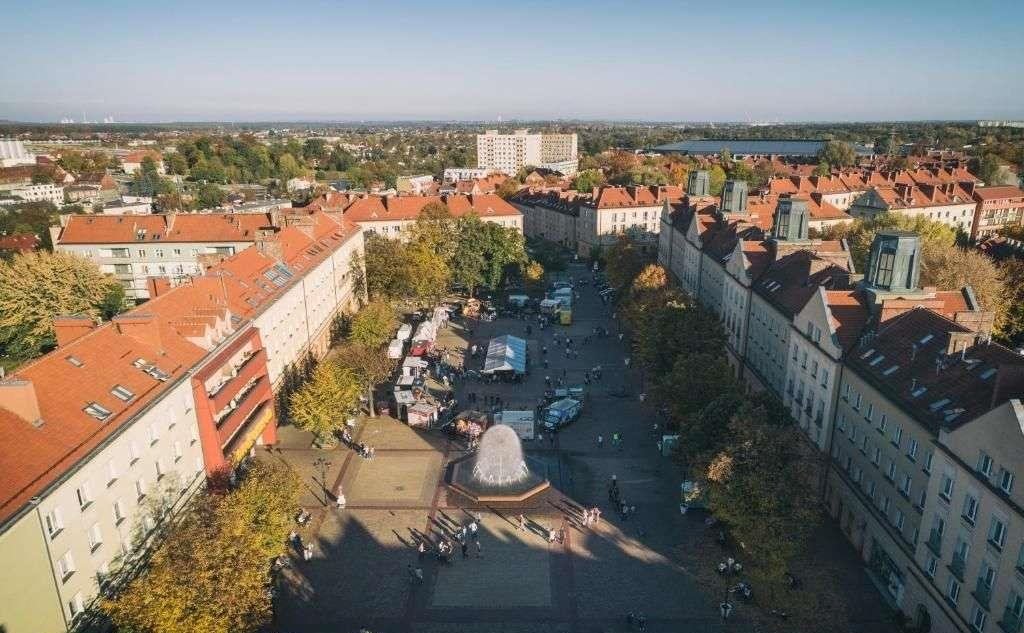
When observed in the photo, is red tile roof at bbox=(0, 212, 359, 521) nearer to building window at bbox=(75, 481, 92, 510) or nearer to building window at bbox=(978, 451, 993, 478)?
building window at bbox=(75, 481, 92, 510)

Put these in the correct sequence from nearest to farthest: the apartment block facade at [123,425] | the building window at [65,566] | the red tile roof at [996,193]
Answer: the apartment block facade at [123,425]
the building window at [65,566]
the red tile roof at [996,193]

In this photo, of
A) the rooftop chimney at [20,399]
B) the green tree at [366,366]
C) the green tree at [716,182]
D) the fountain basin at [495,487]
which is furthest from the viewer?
the green tree at [716,182]

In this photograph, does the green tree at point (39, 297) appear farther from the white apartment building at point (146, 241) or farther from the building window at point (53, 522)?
the building window at point (53, 522)

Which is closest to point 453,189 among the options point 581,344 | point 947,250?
point 581,344

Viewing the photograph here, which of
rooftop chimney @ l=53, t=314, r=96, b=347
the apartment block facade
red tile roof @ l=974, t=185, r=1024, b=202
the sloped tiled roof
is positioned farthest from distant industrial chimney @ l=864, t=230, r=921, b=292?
red tile roof @ l=974, t=185, r=1024, b=202

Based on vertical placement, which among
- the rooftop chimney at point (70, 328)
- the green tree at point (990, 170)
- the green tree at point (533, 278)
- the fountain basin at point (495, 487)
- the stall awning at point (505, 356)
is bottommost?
the fountain basin at point (495, 487)

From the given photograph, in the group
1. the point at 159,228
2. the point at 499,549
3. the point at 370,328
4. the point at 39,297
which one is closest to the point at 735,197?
the point at 370,328

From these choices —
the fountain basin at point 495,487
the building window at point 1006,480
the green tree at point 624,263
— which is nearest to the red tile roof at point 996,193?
the green tree at point 624,263
